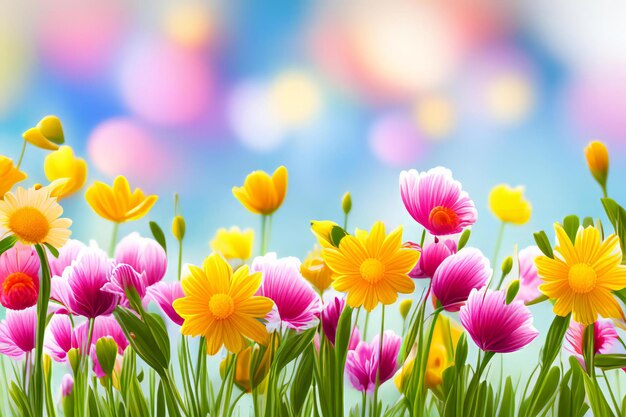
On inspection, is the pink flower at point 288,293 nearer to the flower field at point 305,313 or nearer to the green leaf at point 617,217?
the flower field at point 305,313

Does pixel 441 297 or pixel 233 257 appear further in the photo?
pixel 233 257

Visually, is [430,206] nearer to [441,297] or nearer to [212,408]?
[441,297]

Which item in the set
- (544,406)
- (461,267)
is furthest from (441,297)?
(544,406)

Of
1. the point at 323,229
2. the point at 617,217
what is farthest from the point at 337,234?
the point at 617,217

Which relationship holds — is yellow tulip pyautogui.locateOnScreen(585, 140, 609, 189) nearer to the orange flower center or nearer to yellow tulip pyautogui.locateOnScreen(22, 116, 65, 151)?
the orange flower center

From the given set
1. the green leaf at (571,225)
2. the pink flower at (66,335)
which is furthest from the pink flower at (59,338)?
the green leaf at (571,225)

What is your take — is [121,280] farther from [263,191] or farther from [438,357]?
[438,357]
